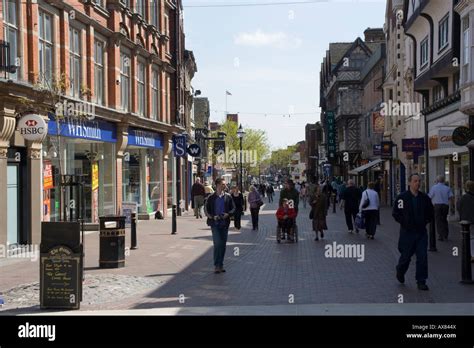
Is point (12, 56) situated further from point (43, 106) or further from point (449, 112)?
point (449, 112)

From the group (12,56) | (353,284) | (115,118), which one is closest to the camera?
(353,284)

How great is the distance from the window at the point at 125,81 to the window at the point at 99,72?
7.07ft

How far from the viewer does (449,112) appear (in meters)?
24.6

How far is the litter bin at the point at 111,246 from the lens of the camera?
44.7 feet

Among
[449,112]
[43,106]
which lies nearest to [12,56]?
[43,106]

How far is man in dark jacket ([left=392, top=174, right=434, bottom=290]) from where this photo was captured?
10609 millimetres

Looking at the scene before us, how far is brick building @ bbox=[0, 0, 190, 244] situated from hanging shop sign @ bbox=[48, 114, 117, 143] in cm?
4

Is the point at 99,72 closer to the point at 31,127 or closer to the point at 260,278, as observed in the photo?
the point at 31,127

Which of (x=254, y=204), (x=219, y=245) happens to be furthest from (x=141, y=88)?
(x=219, y=245)

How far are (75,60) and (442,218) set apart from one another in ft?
40.0

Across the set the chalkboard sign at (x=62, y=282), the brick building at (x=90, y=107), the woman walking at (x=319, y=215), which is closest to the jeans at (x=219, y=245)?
the brick building at (x=90, y=107)

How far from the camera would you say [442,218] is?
17.7 meters
